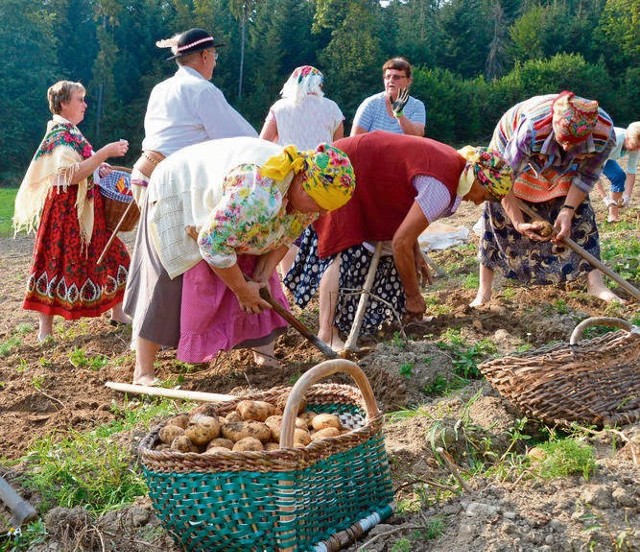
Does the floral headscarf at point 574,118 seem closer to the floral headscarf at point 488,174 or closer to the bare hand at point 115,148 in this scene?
the floral headscarf at point 488,174

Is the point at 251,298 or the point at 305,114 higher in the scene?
the point at 305,114

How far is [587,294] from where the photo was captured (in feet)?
18.0

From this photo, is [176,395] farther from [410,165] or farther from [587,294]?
[587,294]

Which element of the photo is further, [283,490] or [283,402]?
[283,402]

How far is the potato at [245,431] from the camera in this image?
2.88m

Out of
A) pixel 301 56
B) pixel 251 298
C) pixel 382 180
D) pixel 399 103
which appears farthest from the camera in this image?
pixel 301 56

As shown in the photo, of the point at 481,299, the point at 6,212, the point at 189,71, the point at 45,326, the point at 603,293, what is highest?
the point at 189,71

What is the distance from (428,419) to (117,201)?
324 cm

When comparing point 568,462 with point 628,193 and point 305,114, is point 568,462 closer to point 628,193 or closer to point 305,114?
point 305,114

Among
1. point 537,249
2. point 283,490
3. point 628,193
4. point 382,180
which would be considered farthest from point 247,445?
point 628,193

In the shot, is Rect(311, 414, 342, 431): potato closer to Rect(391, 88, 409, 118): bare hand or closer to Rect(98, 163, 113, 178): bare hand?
Rect(98, 163, 113, 178): bare hand

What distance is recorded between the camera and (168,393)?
383cm

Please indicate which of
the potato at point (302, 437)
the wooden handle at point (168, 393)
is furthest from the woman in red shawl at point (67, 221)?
the potato at point (302, 437)

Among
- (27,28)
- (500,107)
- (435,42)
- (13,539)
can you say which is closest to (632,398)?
(13,539)
